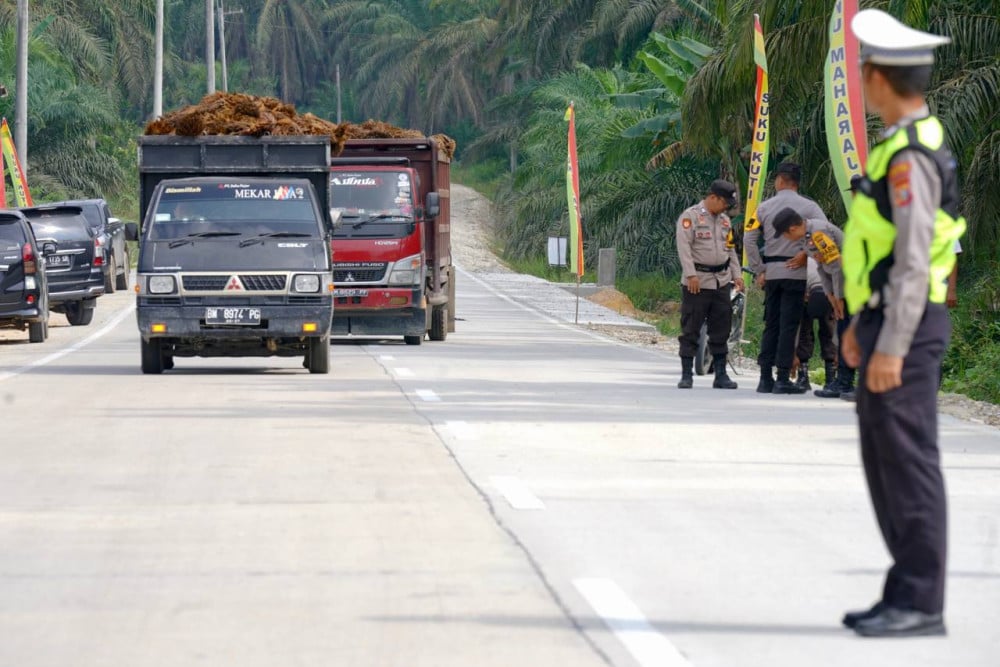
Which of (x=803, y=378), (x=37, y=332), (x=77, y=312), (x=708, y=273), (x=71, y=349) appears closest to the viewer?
(x=708, y=273)

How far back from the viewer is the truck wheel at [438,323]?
25.6 meters

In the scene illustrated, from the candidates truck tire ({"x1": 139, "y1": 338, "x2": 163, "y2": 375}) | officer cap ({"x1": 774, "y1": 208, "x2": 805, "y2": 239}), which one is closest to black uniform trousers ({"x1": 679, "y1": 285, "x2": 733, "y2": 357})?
officer cap ({"x1": 774, "y1": 208, "x2": 805, "y2": 239})

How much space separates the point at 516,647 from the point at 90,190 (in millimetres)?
56451

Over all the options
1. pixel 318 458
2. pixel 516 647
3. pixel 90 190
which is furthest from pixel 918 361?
pixel 90 190

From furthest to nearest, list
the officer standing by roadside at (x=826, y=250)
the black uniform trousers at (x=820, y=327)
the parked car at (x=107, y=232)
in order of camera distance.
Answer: the parked car at (x=107, y=232), the black uniform trousers at (x=820, y=327), the officer standing by roadside at (x=826, y=250)

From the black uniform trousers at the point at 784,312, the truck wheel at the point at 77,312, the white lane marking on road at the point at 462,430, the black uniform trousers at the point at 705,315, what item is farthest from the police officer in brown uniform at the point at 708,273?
the truck wheel at the point at 77,312

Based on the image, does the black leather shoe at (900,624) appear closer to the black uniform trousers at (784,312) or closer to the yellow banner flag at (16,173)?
the black uniform trousers at (784,312)

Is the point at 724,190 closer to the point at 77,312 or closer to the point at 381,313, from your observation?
the point at 381,313

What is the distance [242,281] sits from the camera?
18.2 metres

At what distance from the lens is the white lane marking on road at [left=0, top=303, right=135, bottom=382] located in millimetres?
19188

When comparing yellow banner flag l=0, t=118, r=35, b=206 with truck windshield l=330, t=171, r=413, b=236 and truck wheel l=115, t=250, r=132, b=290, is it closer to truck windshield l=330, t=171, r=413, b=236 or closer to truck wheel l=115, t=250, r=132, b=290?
truck wheel l=115, t=250, r=132, b=290

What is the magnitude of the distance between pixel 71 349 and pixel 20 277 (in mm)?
1524

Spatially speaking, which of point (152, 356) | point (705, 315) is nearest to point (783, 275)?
point (705, 315)

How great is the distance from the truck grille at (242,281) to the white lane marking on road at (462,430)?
191 inches
